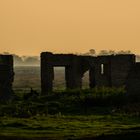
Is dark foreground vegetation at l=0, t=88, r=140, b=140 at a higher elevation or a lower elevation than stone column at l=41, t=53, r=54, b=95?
lower

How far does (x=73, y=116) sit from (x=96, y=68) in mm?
18535

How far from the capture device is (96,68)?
174ft

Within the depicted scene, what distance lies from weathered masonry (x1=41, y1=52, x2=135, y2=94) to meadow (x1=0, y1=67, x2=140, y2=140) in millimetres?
5186

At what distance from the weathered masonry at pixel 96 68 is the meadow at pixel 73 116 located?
5.19 m

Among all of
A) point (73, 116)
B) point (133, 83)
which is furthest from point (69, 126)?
point (133, 83)

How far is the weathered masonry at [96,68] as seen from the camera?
51812mm

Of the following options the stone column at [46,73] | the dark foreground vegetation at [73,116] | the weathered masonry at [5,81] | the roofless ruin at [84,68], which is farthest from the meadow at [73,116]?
the roofless ruin at [84,68]

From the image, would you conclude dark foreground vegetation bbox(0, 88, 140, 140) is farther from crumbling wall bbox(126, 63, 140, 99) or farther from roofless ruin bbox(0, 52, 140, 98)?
roofless ruin bbox(0, 52, 140, 98)

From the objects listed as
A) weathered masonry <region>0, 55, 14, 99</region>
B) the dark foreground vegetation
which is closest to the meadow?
the dark foreground vegetation

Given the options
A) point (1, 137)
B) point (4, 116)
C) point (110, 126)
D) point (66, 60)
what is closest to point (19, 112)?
point (4, 116)

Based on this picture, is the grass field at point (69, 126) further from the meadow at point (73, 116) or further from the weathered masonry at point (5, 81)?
the weathered masonry at point (5, 81)

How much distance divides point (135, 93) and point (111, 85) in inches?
441

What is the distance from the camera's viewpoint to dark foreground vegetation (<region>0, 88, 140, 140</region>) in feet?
91.8

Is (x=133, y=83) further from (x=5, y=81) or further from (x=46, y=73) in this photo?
(x=46, y=73)
